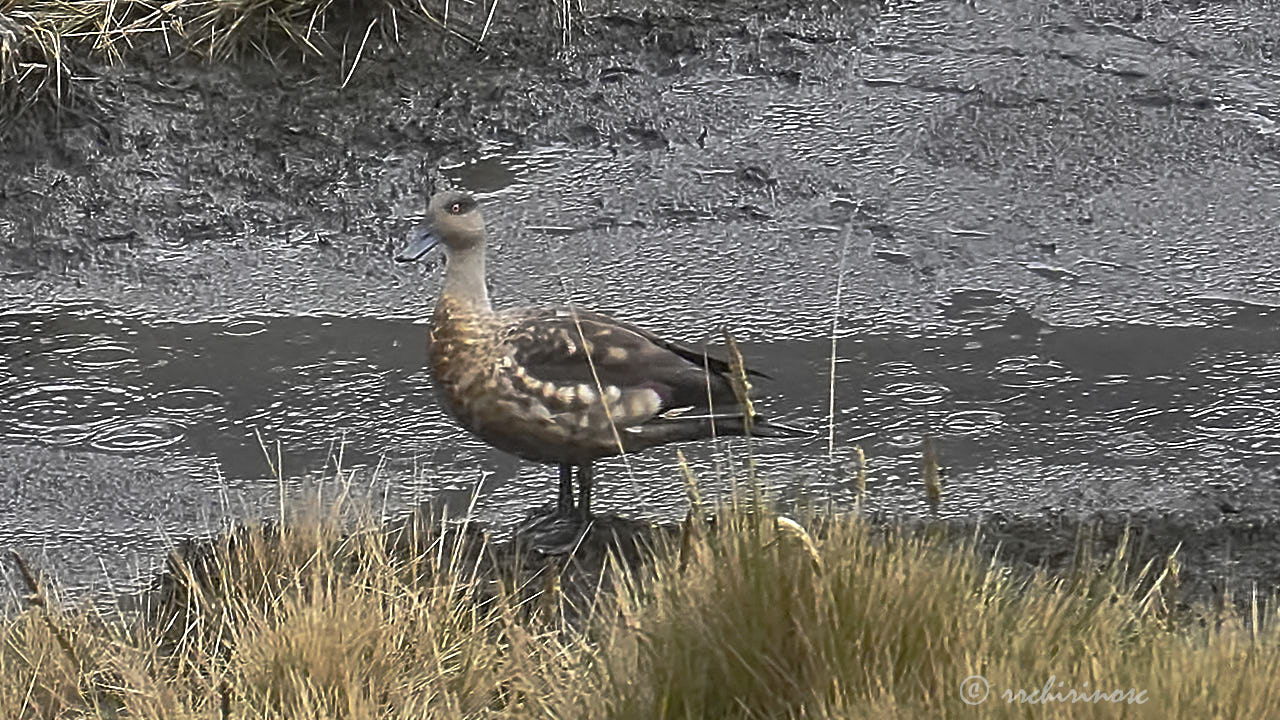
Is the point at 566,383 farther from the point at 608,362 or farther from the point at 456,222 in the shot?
the point at 456,222

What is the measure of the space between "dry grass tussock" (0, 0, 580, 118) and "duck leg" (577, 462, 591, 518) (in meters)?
3.12

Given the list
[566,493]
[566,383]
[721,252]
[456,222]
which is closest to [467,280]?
[456,222]

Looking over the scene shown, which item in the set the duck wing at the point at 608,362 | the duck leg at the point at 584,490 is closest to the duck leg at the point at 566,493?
the duck leg at the point at 584,490

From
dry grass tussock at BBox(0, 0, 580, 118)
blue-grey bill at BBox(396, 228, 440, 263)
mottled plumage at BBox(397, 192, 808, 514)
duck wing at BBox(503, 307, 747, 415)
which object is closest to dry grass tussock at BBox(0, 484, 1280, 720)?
mottled plumage at BBox(397, 192, 808, 514)

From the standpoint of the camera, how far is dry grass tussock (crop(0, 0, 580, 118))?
23.7 ft

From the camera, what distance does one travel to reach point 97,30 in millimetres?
7270

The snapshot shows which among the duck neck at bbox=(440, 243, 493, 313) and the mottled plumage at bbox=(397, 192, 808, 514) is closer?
the mottled plumage at bbox=(397, 192, 808, 514)

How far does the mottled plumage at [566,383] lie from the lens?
170 inches

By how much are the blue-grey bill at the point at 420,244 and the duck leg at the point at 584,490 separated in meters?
0.64

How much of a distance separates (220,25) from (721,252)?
239 centimetres

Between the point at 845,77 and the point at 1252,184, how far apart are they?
1.60 meters

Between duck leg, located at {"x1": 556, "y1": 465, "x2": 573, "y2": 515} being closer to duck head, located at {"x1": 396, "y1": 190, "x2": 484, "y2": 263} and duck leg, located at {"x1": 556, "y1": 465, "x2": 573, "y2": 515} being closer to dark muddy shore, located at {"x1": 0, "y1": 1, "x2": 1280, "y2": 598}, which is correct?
dark muddy shore, located at {"x1": 0, "y1": 1, "x2": 1280, "y2": 598}

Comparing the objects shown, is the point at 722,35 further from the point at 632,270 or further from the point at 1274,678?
the point at 1274,678

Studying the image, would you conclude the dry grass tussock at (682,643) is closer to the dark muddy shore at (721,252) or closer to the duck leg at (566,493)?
the duck leg at (566,493)
